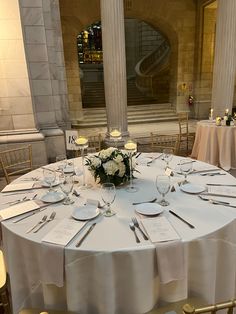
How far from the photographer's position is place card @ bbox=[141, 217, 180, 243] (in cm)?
144

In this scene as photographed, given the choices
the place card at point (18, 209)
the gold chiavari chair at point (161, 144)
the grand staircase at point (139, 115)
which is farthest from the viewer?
the grand staircase at point (139, 115)

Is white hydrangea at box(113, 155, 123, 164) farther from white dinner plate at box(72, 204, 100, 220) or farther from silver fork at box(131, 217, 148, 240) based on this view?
silver fork at box(131, 217, 148, 240)

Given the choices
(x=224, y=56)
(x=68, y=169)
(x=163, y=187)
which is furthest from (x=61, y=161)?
(x=224, y=56)

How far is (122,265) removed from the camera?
141 cm

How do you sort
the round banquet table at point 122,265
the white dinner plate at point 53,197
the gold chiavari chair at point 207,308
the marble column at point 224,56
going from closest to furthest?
the gold chiavari chair at point 207,308, the round banquet table at point 122,265, the white dinner plate at point 53,197, the marble column at point 224,56

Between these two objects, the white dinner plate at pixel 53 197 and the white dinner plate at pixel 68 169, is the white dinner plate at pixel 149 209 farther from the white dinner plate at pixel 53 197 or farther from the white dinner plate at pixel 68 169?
the white dinner plate at pixel 68 169

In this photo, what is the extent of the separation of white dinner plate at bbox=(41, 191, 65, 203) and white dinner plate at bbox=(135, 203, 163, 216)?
0.59 m

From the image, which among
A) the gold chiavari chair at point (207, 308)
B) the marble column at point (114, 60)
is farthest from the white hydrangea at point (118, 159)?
the marble column at point (114, 60)

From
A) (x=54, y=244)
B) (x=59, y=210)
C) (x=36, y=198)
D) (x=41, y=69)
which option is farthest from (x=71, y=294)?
(x=41, y=69)

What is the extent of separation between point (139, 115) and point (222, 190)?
24.9ft

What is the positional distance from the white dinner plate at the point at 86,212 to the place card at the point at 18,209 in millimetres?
322

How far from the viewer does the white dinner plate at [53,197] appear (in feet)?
6.33

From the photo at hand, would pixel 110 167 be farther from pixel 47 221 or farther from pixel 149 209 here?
pixel 47 221

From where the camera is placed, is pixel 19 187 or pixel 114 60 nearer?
pixel 19 187
